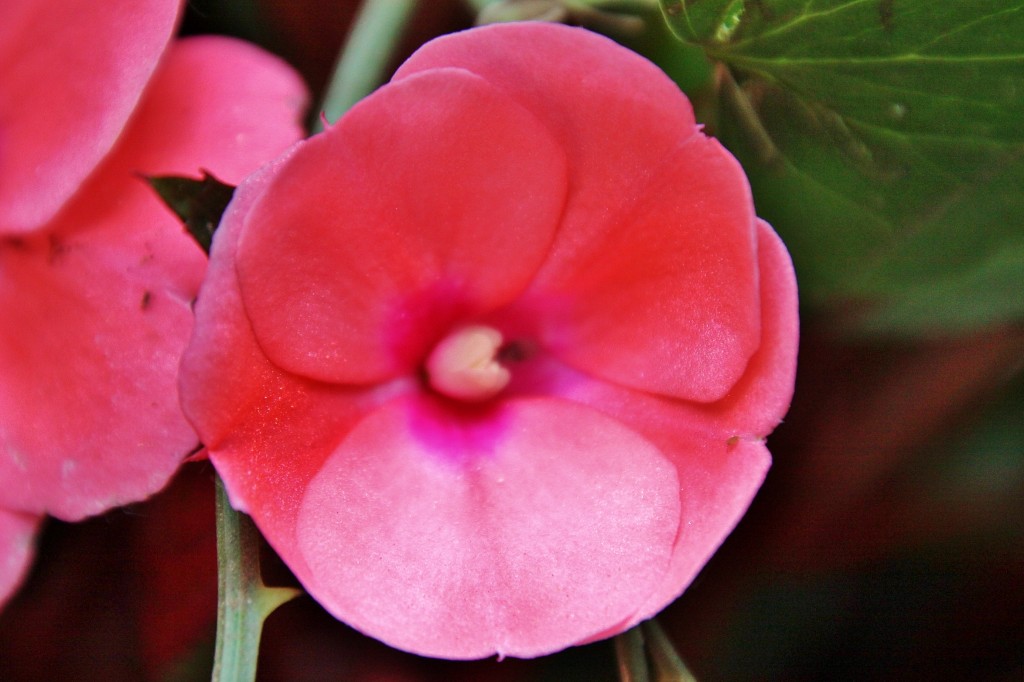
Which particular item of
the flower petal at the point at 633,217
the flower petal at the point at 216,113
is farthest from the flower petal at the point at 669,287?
the flower petal at the point at 216,113

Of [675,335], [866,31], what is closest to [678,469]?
[675,335]

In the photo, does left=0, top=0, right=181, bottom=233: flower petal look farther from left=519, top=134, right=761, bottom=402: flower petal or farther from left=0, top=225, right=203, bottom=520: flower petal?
left=519, top=134, right=761, bottom=402: flower petal

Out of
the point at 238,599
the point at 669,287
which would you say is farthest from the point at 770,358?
the point at 238,599

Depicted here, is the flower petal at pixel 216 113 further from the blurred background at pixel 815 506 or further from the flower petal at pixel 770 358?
the flower petal at pixel 770 358

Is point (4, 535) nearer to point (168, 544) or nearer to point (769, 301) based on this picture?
point (168, 544)

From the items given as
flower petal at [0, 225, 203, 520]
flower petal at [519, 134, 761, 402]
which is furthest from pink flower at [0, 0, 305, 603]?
flower petal at [519, 134, 761, 402]

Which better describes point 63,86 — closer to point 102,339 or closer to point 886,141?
point 102,339
